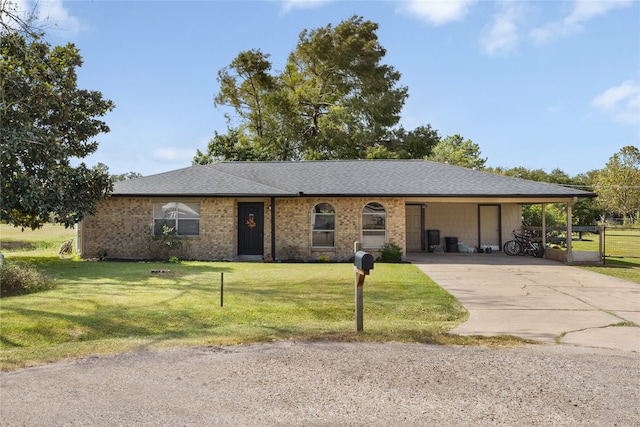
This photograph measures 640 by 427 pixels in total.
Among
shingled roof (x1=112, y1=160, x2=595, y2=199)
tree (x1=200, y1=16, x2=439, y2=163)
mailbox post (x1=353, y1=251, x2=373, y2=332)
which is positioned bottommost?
mailbox post (x1=353, y1=251, x2=373, y2=332)

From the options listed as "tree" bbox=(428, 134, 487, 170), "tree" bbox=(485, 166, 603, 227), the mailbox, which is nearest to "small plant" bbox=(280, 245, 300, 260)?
the mailbox

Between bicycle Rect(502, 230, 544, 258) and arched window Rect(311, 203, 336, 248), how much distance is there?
878cm

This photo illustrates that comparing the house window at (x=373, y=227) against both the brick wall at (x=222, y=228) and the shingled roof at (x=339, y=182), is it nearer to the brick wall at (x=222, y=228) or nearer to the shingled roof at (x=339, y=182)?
the brick wall at (x=222, y=228)

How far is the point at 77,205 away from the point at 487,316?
1314cm

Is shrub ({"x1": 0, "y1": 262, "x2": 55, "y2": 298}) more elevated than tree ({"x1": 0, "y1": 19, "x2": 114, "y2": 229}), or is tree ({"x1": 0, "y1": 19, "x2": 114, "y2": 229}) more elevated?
tree ({"x1": 0, "y1": 19, "x2": 114, "y2": 229})

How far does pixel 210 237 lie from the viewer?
17.4m

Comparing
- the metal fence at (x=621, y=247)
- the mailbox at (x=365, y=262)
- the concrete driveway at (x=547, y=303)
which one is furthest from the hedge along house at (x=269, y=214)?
the mailbox at (x=365, y=262)

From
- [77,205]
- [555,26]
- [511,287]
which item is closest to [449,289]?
[511,287]

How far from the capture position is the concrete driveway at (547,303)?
20.1 feet

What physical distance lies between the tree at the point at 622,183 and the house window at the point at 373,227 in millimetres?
41811

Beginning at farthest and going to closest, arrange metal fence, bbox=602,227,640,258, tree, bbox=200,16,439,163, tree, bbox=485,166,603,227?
1. tree, bbox=200,16,439,163
2. tree, bbox=485,166,603,227
3. metal fence, bbox=602,227,640,258

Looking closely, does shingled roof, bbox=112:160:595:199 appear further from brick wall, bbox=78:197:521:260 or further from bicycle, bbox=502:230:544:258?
bicycle, bbox=502:230:544:258

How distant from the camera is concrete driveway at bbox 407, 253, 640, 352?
612cm

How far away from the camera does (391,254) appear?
16.7 metres
